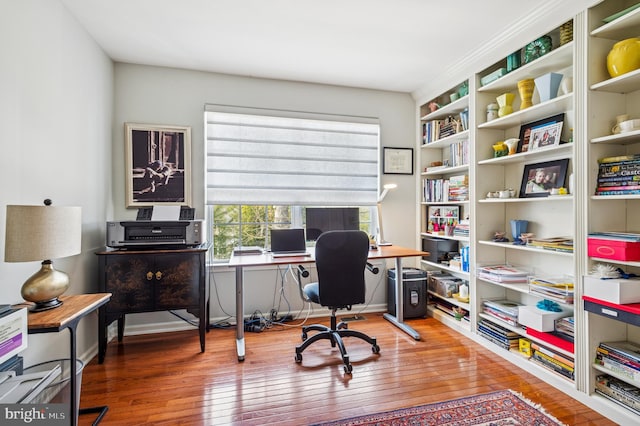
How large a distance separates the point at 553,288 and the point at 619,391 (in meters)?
0.61

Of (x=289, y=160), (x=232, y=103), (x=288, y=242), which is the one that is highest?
(x=232, y=103)

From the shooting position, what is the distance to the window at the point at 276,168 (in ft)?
10.1

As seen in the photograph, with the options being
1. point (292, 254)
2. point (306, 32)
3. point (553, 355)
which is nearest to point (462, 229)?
point (553, 355)

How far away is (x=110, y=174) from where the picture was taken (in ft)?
9.02

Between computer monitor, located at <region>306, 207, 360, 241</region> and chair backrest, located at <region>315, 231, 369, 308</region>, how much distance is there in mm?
779

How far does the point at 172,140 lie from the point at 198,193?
55cm

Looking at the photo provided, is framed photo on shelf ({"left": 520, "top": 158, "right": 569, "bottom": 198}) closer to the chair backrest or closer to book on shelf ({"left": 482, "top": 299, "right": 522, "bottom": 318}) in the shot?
book on shelf ({"left": 482, "top": 299, "right": 522, "bottom": 318})

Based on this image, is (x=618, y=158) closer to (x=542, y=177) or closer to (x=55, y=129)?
(x=542, y=177)

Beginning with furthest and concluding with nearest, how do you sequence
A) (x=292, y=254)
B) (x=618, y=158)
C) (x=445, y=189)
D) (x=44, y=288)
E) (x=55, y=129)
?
1. (x=445, y=189)
2. (x=292, y=254)
3. (x=55, y=129)
4. (x=618, y=158)
5. (x=44, y=288)

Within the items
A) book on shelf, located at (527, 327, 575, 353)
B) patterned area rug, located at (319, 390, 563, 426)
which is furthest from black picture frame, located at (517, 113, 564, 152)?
patterned area rug, located at (319, 390, 563, 426)

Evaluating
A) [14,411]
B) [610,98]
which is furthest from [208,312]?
[610,98]

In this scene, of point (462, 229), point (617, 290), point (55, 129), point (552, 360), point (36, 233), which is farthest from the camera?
point (462, 229)

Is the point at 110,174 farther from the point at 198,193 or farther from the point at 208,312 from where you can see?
the point at 208,312

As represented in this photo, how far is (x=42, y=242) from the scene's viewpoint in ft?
4.44
